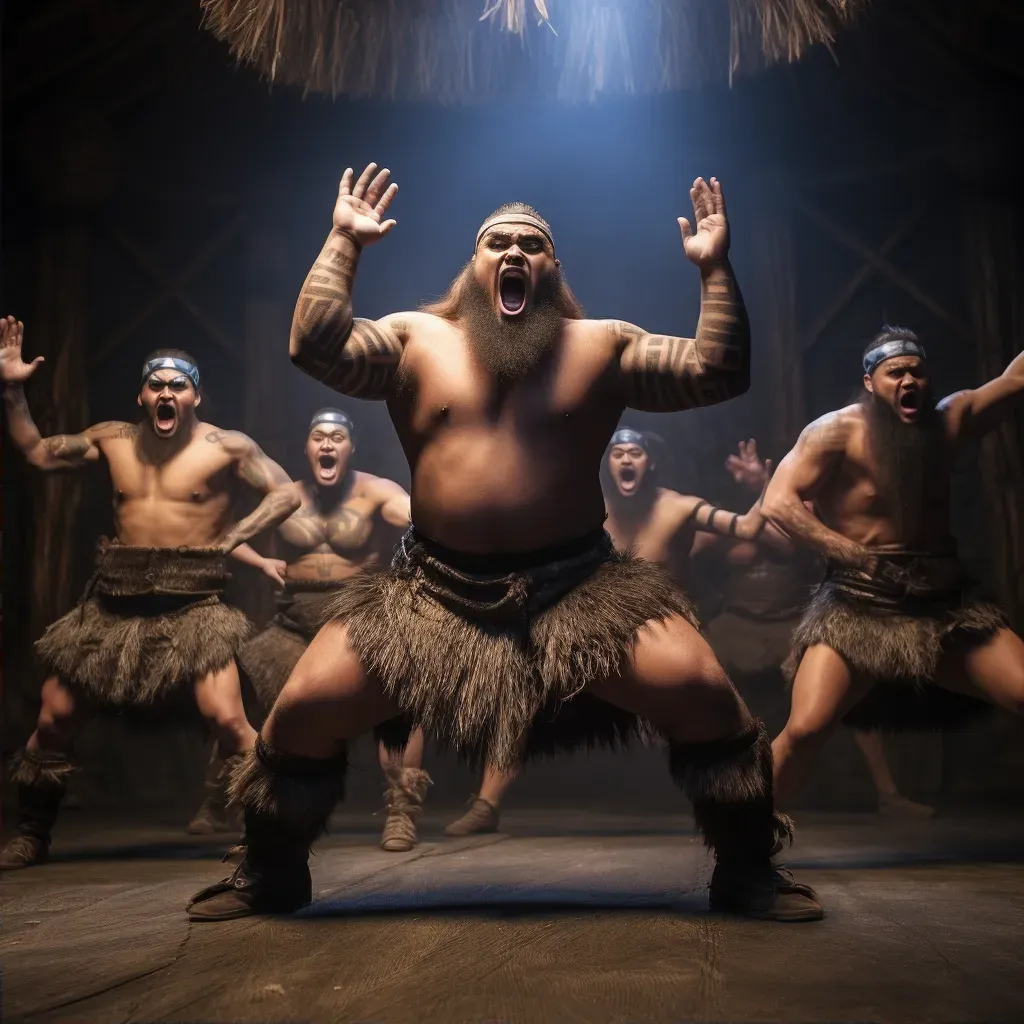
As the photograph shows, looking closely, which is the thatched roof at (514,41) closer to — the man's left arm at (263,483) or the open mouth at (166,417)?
the open mouth at (166,417)

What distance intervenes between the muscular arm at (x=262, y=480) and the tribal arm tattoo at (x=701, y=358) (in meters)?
2.01

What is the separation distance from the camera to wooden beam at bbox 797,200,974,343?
212 inches

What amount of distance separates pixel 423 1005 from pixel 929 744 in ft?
13.8

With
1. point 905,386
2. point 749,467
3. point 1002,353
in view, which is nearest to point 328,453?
point 749,467

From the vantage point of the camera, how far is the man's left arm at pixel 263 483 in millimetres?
4203

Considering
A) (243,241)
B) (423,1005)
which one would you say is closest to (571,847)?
(423,1005)

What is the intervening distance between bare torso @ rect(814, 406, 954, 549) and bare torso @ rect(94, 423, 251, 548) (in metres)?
2.26

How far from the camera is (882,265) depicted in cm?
557

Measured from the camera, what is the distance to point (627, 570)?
2.55 m

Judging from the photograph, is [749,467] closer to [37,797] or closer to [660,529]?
[660,529]

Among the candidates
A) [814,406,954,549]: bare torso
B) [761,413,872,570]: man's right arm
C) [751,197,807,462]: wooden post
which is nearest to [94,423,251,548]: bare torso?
[761,413,872,570]: man's right arm

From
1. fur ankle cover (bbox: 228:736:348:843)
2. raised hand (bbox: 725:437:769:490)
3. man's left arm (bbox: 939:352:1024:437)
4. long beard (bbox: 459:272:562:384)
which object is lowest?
fur ankle cover (bbox: 228:736:348:843)

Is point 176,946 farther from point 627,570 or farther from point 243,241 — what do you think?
point 243,241

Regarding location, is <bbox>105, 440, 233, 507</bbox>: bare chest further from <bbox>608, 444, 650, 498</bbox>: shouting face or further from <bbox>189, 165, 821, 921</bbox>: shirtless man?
<bbox>608, 444, 650, 498</bbox>: shouting face
